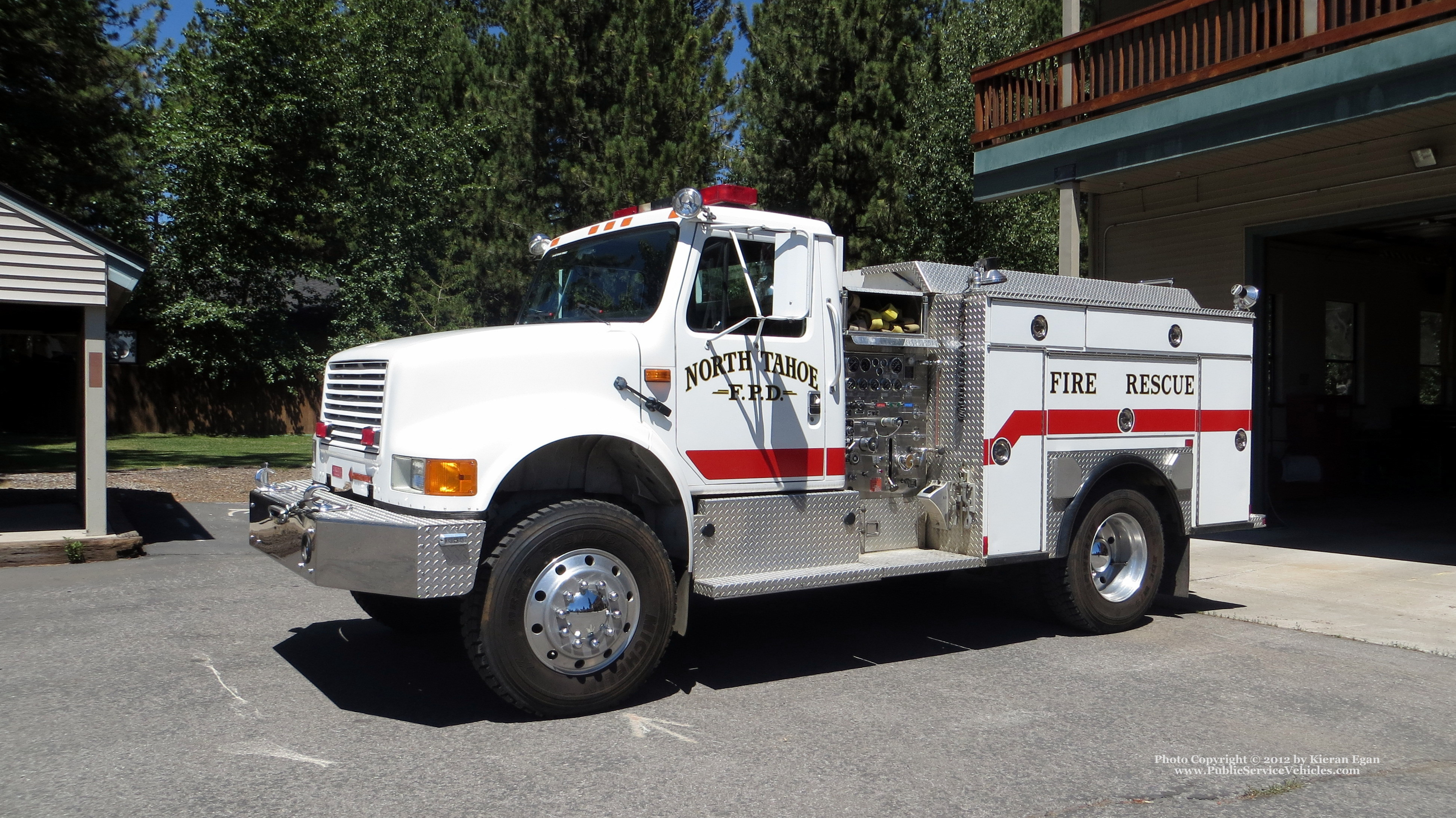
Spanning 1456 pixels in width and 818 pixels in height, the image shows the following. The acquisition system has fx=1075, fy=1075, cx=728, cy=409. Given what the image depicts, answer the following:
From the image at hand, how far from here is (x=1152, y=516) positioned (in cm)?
743

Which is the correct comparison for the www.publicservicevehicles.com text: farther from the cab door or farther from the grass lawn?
the grass lawn

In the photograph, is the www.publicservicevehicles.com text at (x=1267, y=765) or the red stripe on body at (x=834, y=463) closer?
the www.publicservicevehicles.com text at (x=1267, y=765)

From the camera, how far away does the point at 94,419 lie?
32.2ft

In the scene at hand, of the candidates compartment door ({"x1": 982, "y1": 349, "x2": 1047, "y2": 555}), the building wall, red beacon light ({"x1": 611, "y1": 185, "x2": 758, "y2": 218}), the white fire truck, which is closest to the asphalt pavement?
the white fire truck

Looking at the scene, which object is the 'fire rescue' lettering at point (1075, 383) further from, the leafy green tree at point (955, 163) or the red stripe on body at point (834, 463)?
the leafy green tree at point (955, 163)

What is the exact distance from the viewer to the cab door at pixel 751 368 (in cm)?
563

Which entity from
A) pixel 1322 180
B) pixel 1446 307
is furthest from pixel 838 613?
pixel 1446 307

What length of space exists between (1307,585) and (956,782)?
20.3 feet

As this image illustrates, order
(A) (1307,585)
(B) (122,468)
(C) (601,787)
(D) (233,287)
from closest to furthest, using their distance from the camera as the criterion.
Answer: (C) (601,787) < (A) (1307,585) < (B) (122,468) < (D) (233,287)

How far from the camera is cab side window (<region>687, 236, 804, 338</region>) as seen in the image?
575cm

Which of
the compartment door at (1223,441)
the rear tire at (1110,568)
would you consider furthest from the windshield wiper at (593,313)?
the compartment door at (1223,441)

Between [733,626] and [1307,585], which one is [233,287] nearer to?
[733,626]

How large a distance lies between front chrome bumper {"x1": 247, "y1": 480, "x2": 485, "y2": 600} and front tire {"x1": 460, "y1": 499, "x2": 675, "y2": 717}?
0.19 metres

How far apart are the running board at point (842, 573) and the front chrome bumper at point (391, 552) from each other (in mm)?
1265
